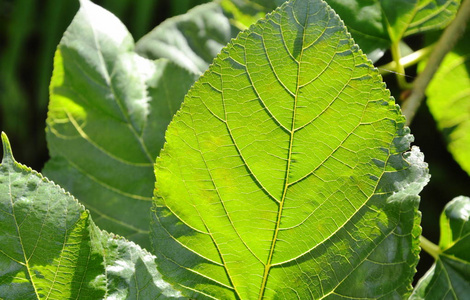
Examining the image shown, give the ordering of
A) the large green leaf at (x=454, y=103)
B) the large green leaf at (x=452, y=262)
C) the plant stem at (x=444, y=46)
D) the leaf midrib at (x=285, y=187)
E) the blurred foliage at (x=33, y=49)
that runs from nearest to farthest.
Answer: the leaf midrib at (x=285, y=187), the large green leaf at (x=452, y=262), the plant stem at (x=444, y=46), the large green leaf at (x=454, y=103), the blurred foliage at (x=33, y=49)

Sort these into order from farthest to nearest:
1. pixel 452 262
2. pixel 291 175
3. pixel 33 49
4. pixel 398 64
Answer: pixel 33 49
pixel 398 64
pixel 452 262
pixel 291 175

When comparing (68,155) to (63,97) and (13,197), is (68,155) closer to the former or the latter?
(63,97)

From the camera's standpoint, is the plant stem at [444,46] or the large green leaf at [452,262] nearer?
the large green leaf at [452,262]

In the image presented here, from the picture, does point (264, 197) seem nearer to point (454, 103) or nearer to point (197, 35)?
point (197, 35)

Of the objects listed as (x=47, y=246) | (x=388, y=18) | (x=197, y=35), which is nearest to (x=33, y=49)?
(x=197, y=35)

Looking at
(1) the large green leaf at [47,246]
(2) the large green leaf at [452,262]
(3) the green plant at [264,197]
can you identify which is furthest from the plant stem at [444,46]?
(1) the large green leaf at [47,246]

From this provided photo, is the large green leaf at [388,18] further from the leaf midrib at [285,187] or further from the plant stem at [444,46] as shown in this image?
the leaf midrib at [285,187]
